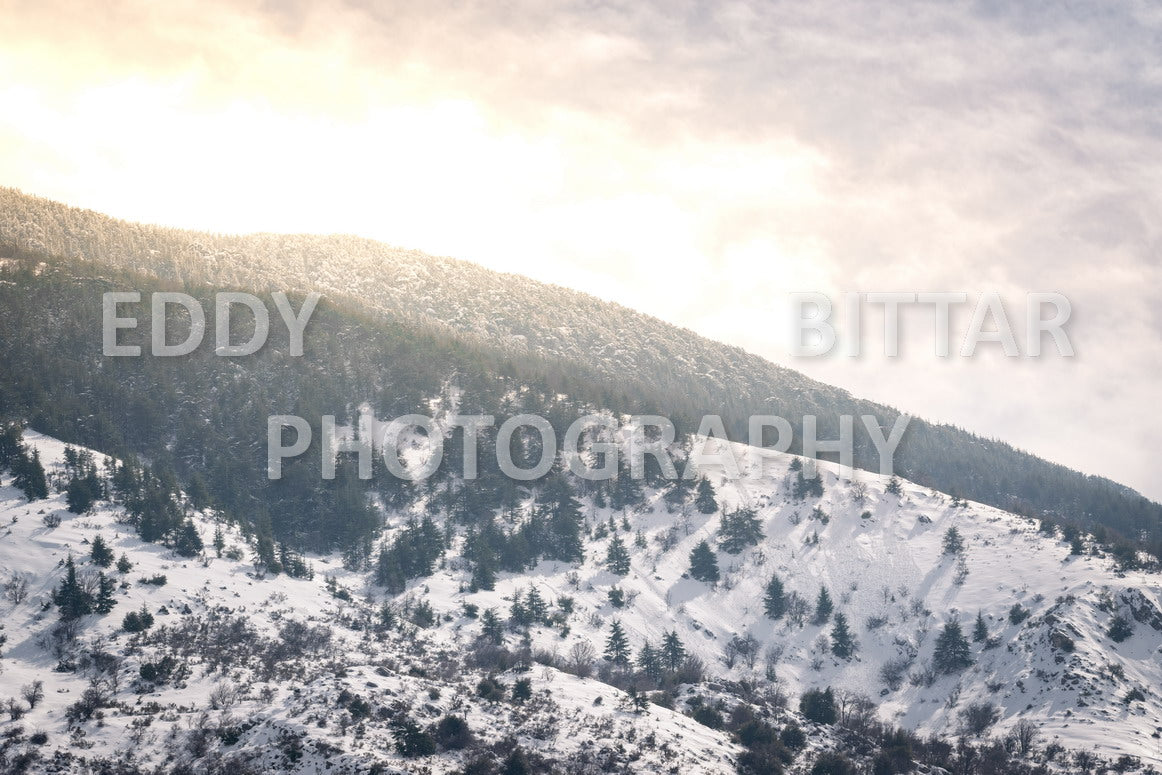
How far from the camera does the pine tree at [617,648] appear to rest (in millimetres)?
91688

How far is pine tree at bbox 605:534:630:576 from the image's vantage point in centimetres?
11112

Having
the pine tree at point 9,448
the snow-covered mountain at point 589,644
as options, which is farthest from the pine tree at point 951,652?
the pine tree at point 9,448

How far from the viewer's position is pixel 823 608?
Answer: 107 m

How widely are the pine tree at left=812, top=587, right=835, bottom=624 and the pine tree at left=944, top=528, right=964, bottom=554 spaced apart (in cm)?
1862

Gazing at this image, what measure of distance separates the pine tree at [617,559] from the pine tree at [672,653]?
1651cm

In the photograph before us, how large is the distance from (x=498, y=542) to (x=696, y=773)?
198 feet

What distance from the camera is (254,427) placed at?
129 m

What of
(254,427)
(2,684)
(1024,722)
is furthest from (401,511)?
(1024,722)

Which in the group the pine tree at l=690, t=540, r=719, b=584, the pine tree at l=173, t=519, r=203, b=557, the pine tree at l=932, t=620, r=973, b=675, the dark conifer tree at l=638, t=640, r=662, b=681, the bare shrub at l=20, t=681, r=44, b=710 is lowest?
the dark conifer tree at l=638, t=640, r=662, b=681

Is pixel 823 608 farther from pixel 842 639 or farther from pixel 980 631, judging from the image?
pixel 980 631

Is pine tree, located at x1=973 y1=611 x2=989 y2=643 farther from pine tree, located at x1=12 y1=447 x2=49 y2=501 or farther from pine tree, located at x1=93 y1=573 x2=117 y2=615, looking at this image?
pine tree, located at x1=12 y1=447 x2=49 y2=501

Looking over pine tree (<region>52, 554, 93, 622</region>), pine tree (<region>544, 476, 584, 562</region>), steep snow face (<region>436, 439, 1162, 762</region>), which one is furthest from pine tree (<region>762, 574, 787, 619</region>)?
pine tree (<region>52, 554, 93, 622</region>)

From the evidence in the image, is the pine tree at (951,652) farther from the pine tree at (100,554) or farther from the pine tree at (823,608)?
the pine tree at (100,554)

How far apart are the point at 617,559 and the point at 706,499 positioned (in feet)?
67.0
